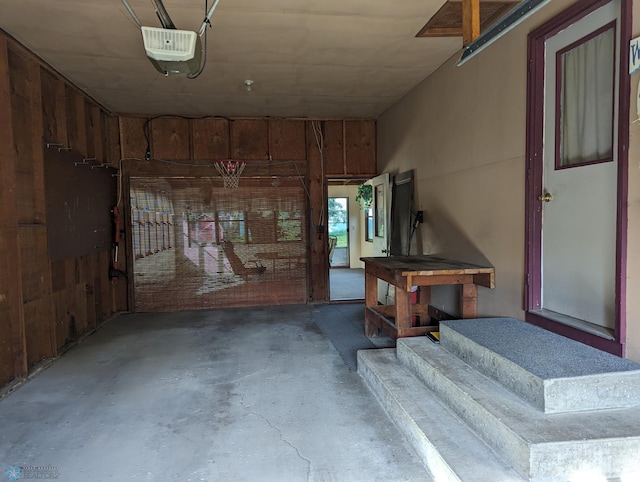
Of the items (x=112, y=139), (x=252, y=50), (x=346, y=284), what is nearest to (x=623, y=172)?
(x=252, y=50)

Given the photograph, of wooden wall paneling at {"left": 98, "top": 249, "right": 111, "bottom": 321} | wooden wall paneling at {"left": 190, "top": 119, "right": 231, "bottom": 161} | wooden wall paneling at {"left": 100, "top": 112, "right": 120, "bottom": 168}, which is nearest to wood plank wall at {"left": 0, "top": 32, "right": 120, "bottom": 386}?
wooden wall paneling at {"left": 98, "top": 249, "right": 111, "bottom": 321}

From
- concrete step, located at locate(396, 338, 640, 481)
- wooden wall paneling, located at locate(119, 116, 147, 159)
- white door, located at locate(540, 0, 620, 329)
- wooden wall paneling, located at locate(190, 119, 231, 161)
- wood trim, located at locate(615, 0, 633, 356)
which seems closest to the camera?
concrete step, located at locate(396, 338, 640, 481)

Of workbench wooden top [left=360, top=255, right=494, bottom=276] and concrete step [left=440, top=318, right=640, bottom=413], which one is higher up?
workbench wooden top [left=360, top=255, right=494, bottom=276]

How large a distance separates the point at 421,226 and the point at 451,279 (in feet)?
5.13

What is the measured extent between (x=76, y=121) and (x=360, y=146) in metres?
3.89

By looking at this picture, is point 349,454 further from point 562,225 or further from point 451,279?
point 562,225

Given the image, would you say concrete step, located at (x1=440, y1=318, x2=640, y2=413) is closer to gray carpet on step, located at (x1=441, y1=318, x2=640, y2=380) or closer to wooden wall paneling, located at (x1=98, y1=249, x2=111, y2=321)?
gray carpet on step, located at (x1=441, y1=318, x2=640, y2=380)

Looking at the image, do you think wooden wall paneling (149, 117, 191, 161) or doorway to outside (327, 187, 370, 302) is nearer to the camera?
wooden wall paneling (149, 117, 191, 161)

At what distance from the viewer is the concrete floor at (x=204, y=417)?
211cm

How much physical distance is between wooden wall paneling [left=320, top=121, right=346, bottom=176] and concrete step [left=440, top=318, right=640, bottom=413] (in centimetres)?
413

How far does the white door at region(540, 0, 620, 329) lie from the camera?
2.25m

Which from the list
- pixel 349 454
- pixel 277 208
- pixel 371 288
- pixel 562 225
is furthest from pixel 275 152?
pixel 349 454

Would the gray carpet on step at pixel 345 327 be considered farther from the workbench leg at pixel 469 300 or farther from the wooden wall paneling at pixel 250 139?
the wooden wall paneling at pixel 250 139

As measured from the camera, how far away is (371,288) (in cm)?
423
